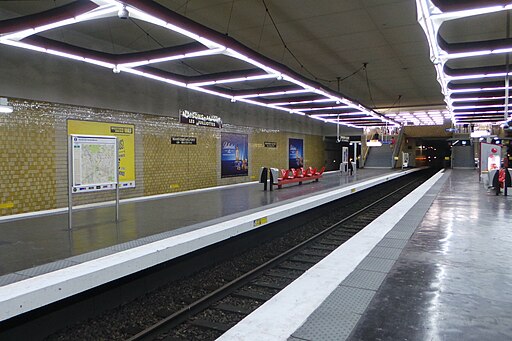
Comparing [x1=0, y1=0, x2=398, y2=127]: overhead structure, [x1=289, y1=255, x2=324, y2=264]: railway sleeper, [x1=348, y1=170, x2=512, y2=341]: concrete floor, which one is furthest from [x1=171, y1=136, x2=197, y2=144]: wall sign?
[x1=348, y1=170, x2=512, y2=341]: concrete floor

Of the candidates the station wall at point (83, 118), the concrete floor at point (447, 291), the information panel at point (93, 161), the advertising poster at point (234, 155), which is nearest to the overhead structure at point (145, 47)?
the station wall at point (83, 118)

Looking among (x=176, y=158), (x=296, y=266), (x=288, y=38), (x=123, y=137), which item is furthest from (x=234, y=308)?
(x=176, y=158)

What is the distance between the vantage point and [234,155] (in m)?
16.0

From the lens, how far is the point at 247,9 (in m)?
7.58

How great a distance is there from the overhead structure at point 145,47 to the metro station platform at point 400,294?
3.68 metres

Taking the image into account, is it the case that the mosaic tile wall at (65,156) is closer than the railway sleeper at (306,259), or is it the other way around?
the railway sleeper at (306,259)

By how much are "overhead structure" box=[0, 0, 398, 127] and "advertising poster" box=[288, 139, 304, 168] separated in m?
6.41

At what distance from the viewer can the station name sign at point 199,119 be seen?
511 inches

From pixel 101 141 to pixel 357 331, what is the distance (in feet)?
16.7

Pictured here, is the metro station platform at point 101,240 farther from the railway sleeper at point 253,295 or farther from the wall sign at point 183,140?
the wall sign at point 183,140

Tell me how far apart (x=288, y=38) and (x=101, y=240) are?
6817mm

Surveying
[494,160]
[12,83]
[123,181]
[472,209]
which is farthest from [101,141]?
[494,160]

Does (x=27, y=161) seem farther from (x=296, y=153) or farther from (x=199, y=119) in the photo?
(x=296, y=153)

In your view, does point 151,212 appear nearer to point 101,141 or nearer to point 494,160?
point 101,141
